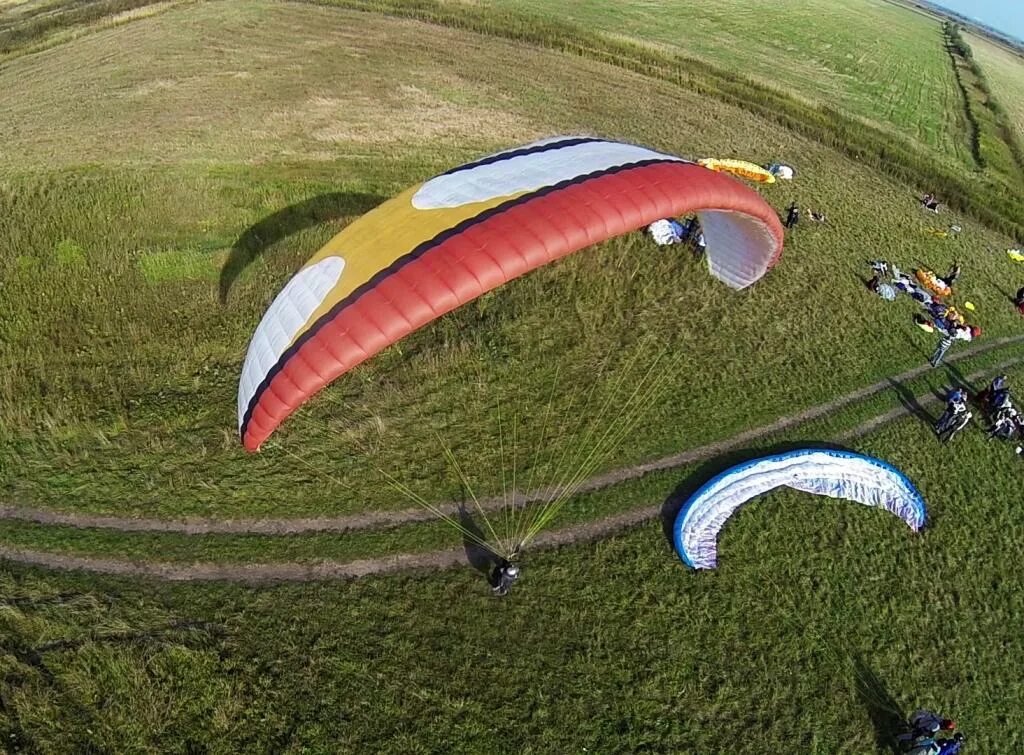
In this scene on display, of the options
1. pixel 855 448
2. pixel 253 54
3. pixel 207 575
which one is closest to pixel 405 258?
pixel 207 575

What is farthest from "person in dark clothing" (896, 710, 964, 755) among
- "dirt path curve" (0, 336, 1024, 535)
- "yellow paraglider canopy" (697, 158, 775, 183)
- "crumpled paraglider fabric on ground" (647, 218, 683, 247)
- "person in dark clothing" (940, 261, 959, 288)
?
"yellow paraglider canopy" (697, 158, 775, 183)

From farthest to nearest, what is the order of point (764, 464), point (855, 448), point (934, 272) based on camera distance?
point (934, 272), point (855, 448), point (764, 464)

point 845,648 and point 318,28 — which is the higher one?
point 318,28

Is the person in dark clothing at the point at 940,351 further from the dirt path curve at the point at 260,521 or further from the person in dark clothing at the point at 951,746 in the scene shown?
the person in dark clothing at the point at 951,746

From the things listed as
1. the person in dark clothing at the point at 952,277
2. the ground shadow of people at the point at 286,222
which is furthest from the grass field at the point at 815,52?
the ground shadow of people at the point at 286,222

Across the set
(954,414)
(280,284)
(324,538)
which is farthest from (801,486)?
(280,284)

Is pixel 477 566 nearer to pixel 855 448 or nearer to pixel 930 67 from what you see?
pixel 855 448
